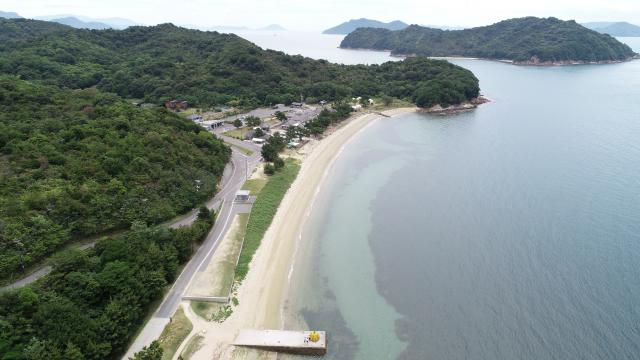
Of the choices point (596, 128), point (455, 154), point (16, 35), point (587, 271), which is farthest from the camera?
point (16, 35)

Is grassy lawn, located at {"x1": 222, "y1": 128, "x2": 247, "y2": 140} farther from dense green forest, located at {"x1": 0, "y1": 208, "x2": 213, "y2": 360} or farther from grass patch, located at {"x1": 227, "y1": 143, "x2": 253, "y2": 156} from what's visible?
dense green forest, located at {"x1": 0, "y1": 208, "x2": 213, "y2": 360}

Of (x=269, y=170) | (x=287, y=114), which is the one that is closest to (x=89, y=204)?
(x=269, y=170)

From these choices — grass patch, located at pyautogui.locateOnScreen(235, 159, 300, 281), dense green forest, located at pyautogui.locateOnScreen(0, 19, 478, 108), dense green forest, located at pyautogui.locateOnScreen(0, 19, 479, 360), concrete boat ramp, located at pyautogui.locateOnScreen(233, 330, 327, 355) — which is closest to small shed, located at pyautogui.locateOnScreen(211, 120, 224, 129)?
dense green forest, located at pyautogui.locateOnScreen(0, 19, 478, 108)

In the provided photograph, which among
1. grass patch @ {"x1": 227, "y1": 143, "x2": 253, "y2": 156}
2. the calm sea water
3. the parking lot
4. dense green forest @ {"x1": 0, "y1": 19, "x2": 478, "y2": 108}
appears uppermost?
dense green forest @ {"x1": 0, "y1": 19, "x2": 478, "y2": 108}

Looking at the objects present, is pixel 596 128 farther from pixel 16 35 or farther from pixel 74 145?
pixel 16 35

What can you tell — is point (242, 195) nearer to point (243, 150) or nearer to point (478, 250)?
point (243, 150)

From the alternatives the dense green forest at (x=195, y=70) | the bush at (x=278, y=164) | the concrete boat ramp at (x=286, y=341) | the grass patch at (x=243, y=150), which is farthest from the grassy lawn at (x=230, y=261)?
the dense green forest at (x=195, y=70)

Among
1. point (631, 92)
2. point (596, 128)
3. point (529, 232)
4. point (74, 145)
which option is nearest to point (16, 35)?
point (74, 145)
